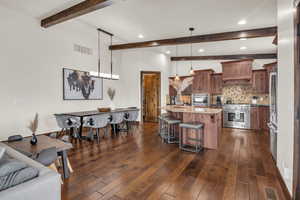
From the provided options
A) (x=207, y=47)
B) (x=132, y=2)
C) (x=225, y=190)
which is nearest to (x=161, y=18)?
(x=132, y=2)

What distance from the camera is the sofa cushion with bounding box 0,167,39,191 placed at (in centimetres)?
112

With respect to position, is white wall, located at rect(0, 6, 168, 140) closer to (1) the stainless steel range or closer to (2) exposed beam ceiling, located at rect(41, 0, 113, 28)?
(2) exposed beam ceiling, located at rect(41, 0, 113, 28)

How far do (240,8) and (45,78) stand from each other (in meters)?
5.28

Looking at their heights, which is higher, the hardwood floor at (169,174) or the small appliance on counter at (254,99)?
the small appliance on counter at (254,99)

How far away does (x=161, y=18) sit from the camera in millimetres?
4035

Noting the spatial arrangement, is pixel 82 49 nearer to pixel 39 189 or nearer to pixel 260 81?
pixel 39 189

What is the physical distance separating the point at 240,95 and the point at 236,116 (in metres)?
1.18

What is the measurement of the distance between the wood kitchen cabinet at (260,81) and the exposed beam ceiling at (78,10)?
5.89m

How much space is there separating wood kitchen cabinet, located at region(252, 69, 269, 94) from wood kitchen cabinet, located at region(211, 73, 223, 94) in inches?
46.8

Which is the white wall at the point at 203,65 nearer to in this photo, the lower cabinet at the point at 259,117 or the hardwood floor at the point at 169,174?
the lower cabinet at the point at 259,117

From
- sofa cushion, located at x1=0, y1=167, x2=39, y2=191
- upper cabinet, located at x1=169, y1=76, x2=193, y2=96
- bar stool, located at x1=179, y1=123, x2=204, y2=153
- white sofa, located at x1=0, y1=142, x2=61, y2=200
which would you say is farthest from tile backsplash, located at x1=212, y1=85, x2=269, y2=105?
sofa cushion, located at x1=0, y1=167, x2=39, y2=191

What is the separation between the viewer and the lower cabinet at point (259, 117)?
5848 millimetres

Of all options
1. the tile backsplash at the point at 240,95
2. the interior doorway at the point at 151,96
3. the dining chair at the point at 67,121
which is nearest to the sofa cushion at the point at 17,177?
the dining chair at the point at 67,121

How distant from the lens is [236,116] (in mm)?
6191
